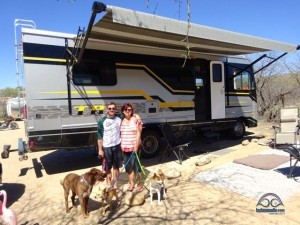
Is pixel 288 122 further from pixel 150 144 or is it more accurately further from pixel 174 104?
pixel 150 144

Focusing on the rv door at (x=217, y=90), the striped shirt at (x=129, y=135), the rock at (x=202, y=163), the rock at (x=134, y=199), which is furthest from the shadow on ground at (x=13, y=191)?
the rv door at (x=217, y=90)

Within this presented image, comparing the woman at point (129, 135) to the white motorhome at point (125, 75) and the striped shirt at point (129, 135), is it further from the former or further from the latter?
the white motorhome at point (125, 75)

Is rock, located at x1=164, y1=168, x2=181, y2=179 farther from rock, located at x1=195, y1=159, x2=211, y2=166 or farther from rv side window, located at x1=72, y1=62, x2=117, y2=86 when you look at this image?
rv side window, located at x1=72, y1=62, x2=117, y2=86

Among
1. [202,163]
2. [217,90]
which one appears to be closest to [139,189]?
[202,163]

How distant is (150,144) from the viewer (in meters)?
7.92

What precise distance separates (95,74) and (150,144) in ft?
7.76

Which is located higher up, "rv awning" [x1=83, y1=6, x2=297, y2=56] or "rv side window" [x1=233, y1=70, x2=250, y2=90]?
"rv awning" [x1=83, y1=6, x2=297, y2=56]

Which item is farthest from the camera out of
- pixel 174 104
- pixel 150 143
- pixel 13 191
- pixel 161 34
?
pixel 174 104

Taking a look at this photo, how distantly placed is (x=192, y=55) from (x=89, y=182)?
5629 millimetres

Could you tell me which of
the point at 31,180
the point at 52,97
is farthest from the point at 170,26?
the point at 31,180

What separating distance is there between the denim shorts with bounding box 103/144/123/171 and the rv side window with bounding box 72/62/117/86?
229 centimetres

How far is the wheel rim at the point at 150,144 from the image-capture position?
7.81 meters

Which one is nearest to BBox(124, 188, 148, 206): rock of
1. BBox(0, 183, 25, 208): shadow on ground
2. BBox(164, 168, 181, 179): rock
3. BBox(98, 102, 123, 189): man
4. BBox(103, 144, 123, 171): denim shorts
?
BBox(98, 102, 123, 189): man

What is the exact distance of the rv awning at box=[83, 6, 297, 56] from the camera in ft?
16.5
